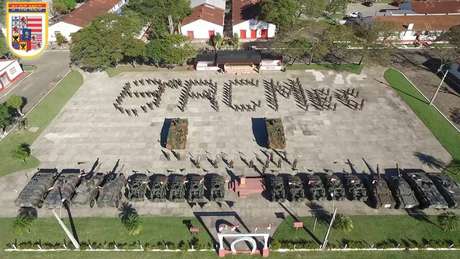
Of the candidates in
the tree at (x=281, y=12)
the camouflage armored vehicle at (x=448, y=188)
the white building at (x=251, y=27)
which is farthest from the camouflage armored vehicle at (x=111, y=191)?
the tree at (x=281, y=12)

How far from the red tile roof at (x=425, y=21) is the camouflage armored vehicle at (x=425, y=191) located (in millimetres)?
45888

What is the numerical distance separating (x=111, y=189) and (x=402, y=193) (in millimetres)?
32986

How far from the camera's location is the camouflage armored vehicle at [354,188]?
34156 mm

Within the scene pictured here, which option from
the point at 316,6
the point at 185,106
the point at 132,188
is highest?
the point at 316,6

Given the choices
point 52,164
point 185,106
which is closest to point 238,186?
point 185,106

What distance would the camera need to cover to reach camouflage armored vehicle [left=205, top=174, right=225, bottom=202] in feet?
113

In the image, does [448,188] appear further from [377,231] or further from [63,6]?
[63,6]

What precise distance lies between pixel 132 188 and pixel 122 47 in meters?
34.1

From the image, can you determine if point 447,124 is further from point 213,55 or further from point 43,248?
point 43,248

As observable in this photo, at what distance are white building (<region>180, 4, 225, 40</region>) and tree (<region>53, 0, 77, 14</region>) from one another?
40253 millimetres

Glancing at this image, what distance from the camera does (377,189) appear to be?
34219 mm

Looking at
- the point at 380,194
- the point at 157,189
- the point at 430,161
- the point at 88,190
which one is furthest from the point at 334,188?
the point at 88,190

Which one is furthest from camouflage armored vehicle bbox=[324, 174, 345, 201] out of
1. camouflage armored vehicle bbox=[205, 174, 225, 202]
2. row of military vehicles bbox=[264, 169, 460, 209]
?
camouflage armored vehicle bbox=[205, 174, 225, 202]

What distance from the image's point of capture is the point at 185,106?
166 feet
